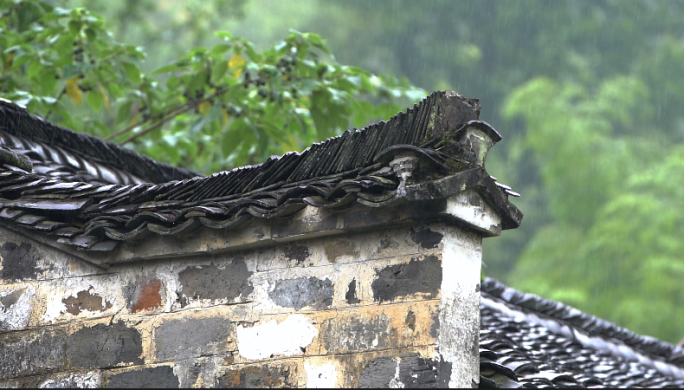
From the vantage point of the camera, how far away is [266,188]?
3.30m

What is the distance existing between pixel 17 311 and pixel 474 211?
82.8 inches

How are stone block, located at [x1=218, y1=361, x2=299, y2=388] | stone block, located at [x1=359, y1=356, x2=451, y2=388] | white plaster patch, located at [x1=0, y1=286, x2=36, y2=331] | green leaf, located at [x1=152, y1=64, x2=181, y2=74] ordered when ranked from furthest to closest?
green leaf, located at [x1=152, y1=64, x2=181, y2=74] → white plaster patch, located at [x1=0, y1=286, x2=36, y2=331] → stone block, located at [x1=218, y1=361, x2=299, y2=388] → stone block, located at [x1=359, y1=356, x2=451, y2=388]

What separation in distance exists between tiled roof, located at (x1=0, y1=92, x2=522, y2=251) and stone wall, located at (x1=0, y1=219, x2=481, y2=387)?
176mm

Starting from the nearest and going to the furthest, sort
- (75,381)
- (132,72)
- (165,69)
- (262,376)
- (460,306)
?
(460,306) < (262,376) < (75,381) < (165,69) < (132,72)

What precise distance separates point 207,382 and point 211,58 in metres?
4.92

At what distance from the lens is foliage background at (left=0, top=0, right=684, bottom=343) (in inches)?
288

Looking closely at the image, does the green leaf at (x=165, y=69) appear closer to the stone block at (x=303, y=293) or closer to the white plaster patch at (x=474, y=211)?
the stone block at (x=303, y=293)

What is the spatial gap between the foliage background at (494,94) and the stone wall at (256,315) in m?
3.45

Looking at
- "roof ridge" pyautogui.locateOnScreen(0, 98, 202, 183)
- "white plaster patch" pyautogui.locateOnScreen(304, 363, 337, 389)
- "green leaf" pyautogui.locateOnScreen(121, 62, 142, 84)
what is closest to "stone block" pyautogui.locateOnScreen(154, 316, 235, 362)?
"white plaster patch" pyautogui.locateOnScreen(304, 363, 337, 389)

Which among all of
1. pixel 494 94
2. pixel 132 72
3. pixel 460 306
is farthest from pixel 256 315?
pixel 494 94

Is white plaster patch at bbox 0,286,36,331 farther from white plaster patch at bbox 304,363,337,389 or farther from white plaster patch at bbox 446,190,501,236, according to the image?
white plaster patch at bbox 446,190,501,236

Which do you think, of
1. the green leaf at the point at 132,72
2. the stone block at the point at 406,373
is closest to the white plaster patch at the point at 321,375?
the stone block at the point at 406,373

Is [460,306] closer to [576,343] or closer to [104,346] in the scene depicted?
[104,346]

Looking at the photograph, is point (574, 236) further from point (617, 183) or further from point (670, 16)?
point (670, 16)
